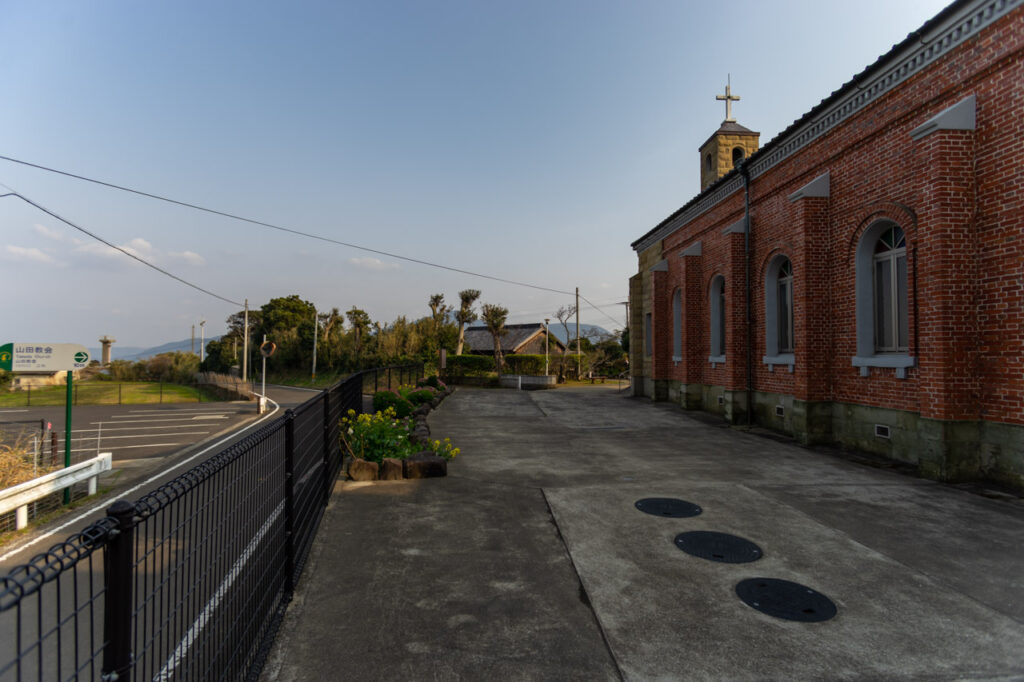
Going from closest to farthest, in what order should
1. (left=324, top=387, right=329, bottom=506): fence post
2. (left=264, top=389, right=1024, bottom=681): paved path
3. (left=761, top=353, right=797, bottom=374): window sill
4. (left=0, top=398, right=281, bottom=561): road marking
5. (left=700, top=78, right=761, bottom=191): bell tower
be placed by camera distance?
(left=264, top=389, right=1024, bottom=681): paved path → (left=324, top=387, right=329, bottom=506): fence post → (left=0, top=398, right=281, bottom=561): road marking → (left=761, top=353, right=797, bottom=374): window sill → (left=700, top=78, right=761, bottom=191): bell tower

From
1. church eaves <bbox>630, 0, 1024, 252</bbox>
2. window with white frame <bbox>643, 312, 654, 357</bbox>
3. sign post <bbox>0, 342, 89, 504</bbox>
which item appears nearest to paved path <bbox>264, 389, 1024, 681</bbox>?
church eaves <bbox>630, 0, 1024, 252</bbox>

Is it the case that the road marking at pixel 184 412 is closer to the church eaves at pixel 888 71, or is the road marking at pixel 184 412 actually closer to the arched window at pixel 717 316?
the arched window at pixel 717 316

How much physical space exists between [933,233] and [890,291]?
6.64 ft

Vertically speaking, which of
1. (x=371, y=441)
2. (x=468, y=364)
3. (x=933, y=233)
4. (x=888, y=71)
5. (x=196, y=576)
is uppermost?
(x=888, y=71)

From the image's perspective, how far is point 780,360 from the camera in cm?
1176

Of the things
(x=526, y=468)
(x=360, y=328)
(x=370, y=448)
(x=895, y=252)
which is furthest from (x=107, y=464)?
(x=360, y=328)

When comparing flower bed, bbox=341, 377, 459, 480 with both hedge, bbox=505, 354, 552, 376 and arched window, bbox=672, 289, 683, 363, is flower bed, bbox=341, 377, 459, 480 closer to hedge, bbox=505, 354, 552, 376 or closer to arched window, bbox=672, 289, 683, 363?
arched window, bbox=672, 289, 683, 363

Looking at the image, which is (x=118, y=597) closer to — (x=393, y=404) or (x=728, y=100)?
(x=393, y=404)

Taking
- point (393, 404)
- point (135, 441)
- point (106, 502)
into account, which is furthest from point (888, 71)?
point (135, 441)

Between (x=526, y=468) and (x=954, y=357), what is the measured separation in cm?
652

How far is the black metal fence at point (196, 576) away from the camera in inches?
69.5

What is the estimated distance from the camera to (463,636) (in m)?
3.40

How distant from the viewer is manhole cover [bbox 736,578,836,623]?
144 inches

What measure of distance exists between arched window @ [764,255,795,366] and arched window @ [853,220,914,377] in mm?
2689
